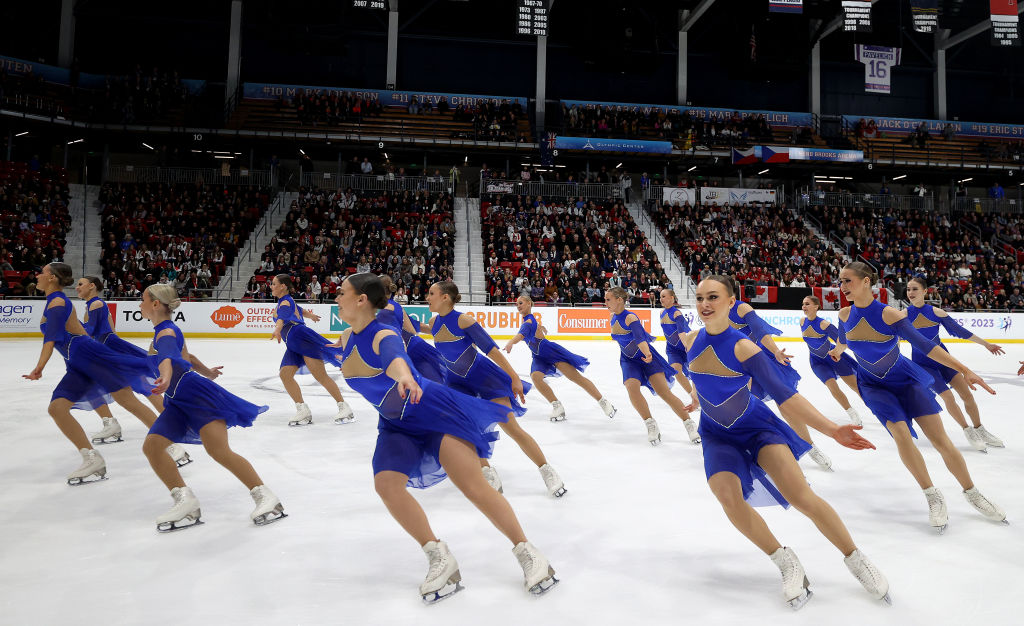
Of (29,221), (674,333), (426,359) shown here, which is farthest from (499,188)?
(426,359)

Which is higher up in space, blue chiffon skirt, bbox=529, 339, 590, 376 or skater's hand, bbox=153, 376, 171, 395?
blue chiffon skirt, bbox=529, 339, 590, 376

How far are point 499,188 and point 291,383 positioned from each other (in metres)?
21.4

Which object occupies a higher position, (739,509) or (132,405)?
(132,405)

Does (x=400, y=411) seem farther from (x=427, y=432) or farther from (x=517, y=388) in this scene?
(x=517, y=388)

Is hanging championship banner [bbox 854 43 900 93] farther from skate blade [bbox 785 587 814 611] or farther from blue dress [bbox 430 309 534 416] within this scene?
skate blade [bbox 785 587 814 611]

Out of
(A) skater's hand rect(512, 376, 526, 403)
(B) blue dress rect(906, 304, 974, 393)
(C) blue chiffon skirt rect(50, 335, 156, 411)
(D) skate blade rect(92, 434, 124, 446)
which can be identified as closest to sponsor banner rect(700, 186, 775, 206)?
(B) blue dress rect(906, 304, 974, 393)

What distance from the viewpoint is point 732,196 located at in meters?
30.8

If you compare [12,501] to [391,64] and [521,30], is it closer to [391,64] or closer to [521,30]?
[521,30]

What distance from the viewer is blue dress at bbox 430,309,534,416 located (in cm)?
573

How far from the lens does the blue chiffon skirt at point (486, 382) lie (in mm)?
5719

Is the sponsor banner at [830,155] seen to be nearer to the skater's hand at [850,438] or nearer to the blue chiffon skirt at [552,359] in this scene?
the blue chiffon skirt at [552,359]

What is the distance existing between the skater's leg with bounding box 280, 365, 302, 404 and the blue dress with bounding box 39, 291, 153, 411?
7.57 ft

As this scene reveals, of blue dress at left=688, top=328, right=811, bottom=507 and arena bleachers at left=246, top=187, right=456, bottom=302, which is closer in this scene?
blue dress at left=688, top=328, right=811, bottom=507

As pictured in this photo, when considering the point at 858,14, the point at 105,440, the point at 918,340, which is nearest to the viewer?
the point at 918,340
